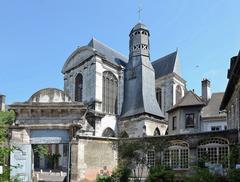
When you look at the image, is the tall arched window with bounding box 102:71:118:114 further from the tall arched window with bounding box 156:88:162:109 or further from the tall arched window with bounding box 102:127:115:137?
the tall arched window with bounding box 156:88:162:109

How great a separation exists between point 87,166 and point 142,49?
66.6 ft

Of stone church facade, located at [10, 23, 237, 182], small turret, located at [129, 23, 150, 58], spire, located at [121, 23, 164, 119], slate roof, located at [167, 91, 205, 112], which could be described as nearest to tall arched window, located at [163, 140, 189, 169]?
stone church facade, located at [10, 23, 237, 182]

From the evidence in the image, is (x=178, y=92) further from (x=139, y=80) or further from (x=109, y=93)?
(x=109, y=93)

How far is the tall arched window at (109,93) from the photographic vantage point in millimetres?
39406

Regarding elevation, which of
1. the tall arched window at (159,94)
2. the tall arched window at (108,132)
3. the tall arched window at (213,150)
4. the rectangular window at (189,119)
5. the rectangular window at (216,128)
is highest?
the tall arched window at (159,94)

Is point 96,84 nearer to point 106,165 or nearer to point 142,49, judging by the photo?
point 142,49

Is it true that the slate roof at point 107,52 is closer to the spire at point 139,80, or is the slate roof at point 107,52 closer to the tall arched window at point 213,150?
the spire at point 139,80

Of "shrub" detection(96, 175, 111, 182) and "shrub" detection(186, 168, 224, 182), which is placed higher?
"shrub" detection(186, 168, 224, 182)

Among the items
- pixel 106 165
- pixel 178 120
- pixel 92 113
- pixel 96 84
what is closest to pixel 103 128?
pixel 92 113

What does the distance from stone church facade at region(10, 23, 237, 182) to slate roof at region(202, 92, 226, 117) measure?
1.99m

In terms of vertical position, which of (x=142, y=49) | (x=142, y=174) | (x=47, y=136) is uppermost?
(x=142, y=49)

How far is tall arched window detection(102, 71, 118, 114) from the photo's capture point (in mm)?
39406

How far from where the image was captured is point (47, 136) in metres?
23.2

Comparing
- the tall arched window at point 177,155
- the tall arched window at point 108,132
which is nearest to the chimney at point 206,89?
the tall arched window at point 108,132
